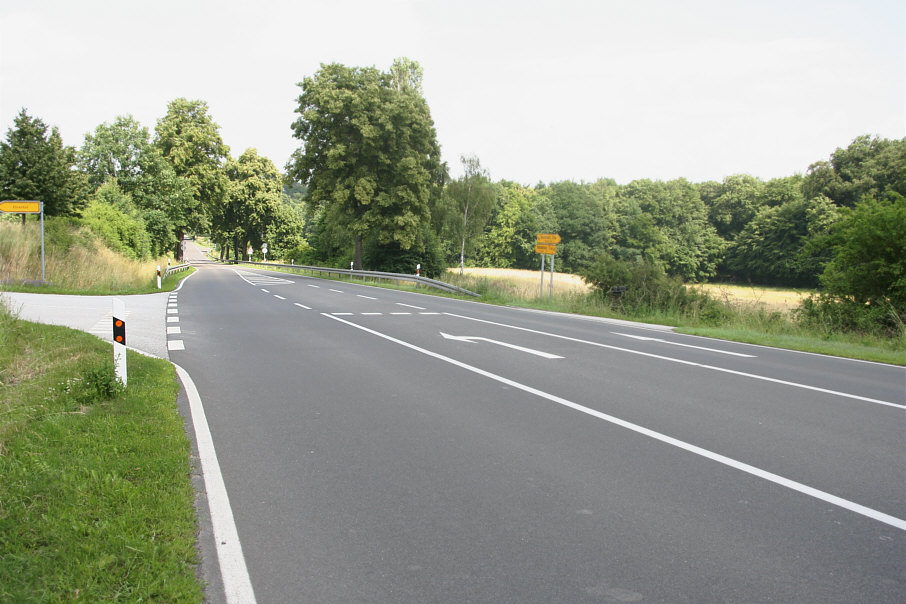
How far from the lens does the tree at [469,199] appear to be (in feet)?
209

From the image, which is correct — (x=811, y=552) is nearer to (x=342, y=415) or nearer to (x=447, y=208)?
(x=342, y=415)

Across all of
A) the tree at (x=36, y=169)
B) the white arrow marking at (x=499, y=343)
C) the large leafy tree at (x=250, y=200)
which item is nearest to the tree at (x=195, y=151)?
the large leafy tree at (x=250, y=200)

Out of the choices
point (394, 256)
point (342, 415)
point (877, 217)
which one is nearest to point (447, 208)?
point (394, 256)

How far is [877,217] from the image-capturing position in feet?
53.4

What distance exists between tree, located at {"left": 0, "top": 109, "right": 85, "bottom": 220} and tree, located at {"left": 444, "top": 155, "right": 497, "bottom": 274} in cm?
3907

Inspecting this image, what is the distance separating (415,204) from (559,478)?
1721 inches

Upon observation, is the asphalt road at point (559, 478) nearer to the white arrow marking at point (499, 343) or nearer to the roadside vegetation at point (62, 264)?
the white arrow marking at point (499, 343)

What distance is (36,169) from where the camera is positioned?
27438mm

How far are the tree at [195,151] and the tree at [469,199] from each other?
24.1m

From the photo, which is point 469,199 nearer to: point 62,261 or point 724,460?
point 62,261

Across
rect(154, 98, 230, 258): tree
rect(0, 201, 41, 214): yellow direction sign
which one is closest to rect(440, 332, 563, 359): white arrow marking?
rect(0, 201, 41, 214): yellow direction sign

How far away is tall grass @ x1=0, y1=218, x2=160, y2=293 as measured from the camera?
2188 centimetres

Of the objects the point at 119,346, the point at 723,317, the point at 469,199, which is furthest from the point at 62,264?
the point at 469,199

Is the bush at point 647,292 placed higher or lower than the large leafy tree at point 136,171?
lower
